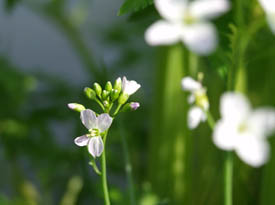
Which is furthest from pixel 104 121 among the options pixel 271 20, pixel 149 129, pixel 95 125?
pixel 149 129

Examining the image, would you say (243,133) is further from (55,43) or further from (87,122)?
(55,43)

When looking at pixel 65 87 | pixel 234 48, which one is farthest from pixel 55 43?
pixel 234 48

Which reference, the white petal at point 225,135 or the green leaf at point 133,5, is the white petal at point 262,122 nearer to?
the white petal at point 225,135

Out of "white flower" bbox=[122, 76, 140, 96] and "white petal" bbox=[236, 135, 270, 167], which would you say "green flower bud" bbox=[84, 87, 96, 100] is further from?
"white petal" bbox=[236, 135, 270, 167]

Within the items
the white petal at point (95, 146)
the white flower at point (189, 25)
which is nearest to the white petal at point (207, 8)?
the white flower at point (189, 25)

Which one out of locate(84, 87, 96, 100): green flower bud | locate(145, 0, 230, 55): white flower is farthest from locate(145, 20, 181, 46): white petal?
locate(84, 87, 96, 100): green flower bud

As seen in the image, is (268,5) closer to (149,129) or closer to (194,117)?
(194,117)

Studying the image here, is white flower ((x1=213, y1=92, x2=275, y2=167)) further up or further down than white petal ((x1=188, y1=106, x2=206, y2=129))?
further down
